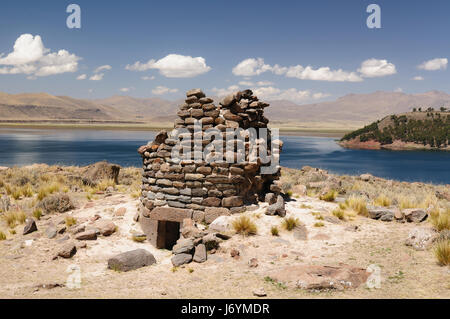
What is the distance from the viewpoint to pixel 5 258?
7223 millimetres

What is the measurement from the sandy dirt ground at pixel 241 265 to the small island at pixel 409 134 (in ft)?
248

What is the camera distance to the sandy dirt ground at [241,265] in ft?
17.0

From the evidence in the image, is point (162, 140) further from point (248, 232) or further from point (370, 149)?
point (370, 149)

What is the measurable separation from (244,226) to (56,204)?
6.44m

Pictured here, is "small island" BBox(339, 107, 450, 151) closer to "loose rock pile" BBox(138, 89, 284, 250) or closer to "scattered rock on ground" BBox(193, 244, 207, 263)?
"loose rock pile" BBox(138, 89, 284, 250)

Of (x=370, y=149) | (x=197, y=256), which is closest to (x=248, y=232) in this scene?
(x=197, y=256)

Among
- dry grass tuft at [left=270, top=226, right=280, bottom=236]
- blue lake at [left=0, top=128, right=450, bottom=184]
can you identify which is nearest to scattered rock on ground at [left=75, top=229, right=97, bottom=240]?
dry grass tuft at [left=270, top=226, right=280, bottom=236]

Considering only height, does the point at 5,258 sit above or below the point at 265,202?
below

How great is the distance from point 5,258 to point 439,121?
280 feet

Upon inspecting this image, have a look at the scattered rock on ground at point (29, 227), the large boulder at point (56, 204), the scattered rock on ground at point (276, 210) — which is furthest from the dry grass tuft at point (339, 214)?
the large boulder at point (56, 204)

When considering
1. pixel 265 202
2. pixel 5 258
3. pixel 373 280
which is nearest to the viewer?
pixel 373 280

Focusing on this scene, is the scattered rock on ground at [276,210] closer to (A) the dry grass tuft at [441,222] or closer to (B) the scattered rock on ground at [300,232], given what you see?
(B) the scattered rock on ground at [300,232]

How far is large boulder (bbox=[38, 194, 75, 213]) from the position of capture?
34.8 feet

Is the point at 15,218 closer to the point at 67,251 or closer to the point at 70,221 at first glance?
the point at 70,221
